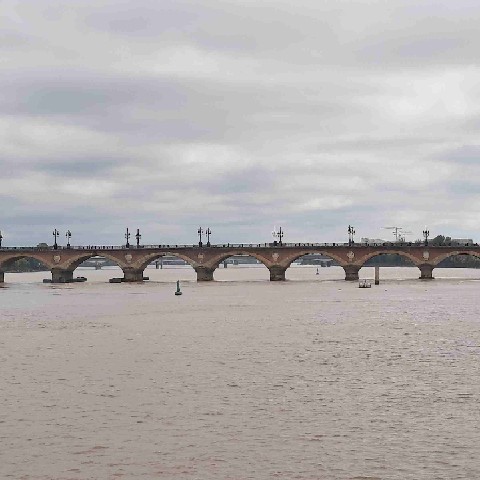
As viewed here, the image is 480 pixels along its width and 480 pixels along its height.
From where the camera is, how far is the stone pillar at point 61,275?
140 m

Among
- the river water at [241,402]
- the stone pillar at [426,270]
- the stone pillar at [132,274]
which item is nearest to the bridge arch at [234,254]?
the stone pillar at [132,274]

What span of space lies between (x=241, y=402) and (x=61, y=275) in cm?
12098

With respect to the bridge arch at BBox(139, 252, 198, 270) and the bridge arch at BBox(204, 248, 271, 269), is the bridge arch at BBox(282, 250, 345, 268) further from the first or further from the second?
the bridge arch at BBox(139, 252, 198, 270)

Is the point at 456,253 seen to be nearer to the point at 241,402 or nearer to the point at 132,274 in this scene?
the point at 132,274

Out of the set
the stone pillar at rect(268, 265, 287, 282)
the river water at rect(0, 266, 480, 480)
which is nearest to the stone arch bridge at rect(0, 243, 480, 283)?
the stone pillar at rect(268, 265, 287, 282)

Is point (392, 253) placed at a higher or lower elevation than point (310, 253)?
lower

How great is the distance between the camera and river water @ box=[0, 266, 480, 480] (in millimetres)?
18250

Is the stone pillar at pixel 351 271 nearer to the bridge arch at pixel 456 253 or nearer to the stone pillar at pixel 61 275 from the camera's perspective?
the bridge arch at pixel 456 253

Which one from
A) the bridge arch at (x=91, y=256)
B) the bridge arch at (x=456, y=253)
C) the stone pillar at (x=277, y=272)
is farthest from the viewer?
the bridge arch at (x=91, y=256)

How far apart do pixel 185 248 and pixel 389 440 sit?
377 ft

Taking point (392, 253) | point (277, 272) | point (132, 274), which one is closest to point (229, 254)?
point (277, 272)

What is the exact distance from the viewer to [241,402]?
82.8ft

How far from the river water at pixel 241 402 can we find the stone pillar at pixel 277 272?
3240 inches

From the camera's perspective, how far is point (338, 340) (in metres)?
43.6
